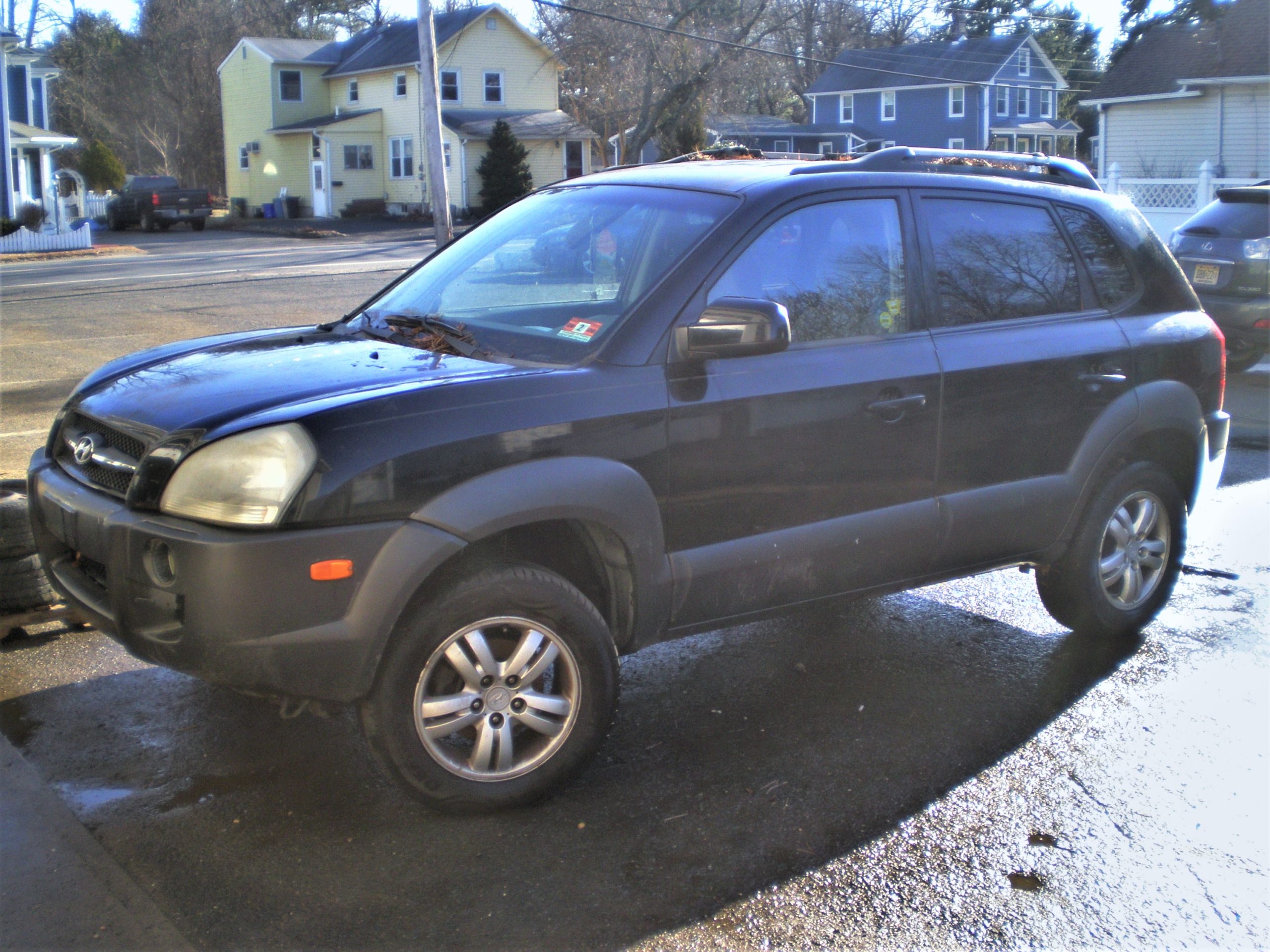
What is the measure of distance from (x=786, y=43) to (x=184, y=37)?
97.9ft

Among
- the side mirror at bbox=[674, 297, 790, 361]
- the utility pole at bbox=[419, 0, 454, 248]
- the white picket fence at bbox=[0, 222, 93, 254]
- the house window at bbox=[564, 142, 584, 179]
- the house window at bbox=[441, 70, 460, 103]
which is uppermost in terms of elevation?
the house window at bbox=[441, 70, 460, 103]

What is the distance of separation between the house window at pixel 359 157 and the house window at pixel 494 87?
16.8 feet

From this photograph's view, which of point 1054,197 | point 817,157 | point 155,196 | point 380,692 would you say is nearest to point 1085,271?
point 1054,197

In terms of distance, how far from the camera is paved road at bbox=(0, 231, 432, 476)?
35.8ft

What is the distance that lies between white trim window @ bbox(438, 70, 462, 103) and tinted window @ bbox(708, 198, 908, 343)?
4589cm

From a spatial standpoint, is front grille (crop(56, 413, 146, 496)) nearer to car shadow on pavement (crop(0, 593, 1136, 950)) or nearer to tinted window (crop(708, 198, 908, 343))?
car shadow on pavement (crop(0, 593, 1136, 950))

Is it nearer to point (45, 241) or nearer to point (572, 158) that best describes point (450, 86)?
point (572, 158)

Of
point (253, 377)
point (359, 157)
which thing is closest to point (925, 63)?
point (359, 157)

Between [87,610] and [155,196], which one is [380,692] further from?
[155,196]

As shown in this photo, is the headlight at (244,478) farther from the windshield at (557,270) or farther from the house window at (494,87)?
the house window at (494,87)

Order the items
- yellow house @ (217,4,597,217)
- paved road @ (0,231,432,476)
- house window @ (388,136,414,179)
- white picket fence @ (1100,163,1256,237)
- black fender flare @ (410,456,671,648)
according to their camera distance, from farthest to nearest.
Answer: house window @ (388,136,414,179) → yellow house @ (217,4,597,217) → white picket fence @ (1100,163,1256,237) → paved road @ (0,231,432,476) → black fender flare @ (410,456,671,648)

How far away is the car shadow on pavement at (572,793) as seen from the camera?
10.3ft

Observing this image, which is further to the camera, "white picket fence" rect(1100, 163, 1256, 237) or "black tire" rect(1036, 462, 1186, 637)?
"white picket fence" rect(1100, 163, 1256, 237)

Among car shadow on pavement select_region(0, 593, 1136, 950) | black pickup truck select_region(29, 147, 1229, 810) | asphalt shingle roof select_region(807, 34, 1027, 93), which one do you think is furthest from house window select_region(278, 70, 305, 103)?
car shadow on pavement select_region(0, 593, 1136, 950)
